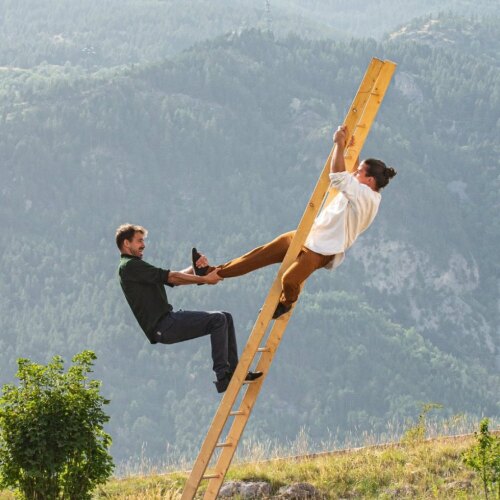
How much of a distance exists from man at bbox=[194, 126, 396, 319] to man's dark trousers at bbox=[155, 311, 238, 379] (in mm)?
367

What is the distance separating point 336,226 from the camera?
11.7 metres

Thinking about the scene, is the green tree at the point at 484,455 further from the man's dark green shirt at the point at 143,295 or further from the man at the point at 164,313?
the man's dark green shirt at the point at 143,295

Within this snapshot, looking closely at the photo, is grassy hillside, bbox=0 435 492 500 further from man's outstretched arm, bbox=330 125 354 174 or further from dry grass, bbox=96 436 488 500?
man's outstretched arm, bbox=330 125 354 174

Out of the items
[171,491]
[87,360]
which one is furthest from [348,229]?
[171,491]

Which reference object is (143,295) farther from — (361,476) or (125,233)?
(361,476)

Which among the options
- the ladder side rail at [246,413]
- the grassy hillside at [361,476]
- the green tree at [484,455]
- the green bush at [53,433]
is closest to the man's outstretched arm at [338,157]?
the ladder side rail at [246,413]

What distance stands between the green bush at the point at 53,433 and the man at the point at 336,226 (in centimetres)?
201

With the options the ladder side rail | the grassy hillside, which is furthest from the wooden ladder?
the grassy hillside

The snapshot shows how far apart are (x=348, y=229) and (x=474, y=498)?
4.01 metres

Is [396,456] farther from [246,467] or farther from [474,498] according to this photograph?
[474,498]

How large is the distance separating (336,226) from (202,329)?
139 cm

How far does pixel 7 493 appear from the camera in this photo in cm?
1647

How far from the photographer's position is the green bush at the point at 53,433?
1291 cm

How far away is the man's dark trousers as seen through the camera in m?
11.9
